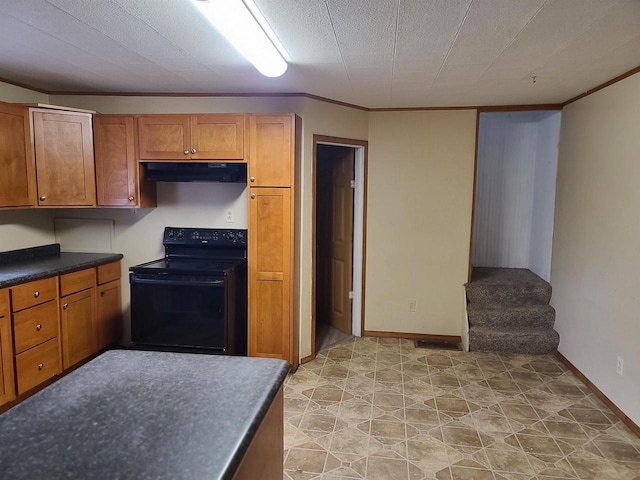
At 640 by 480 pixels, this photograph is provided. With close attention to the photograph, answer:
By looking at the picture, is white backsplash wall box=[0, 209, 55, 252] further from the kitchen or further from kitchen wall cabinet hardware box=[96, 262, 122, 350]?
kitchen wall cabinet hardware box=[96, 262, 122, 350]

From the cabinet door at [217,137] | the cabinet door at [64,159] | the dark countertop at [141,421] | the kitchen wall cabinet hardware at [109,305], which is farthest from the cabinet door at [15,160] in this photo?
the dark countertop at [141,421]

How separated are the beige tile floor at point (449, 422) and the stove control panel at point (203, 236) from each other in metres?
1.27

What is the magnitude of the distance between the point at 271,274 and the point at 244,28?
6.29ft

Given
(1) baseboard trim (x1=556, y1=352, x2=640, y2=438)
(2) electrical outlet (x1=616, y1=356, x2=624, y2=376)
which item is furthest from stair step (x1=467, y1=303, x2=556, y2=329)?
(2) electrical outlet (x1=616, y1=356, x2=624, y2=376)

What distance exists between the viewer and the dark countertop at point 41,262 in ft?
9.38

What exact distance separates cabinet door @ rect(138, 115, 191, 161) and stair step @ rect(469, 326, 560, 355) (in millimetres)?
3092

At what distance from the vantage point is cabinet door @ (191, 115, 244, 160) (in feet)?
10.9

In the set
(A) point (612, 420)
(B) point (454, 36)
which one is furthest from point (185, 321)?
(A) point (612, 420)

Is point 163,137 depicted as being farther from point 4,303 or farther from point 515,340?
point 515,340

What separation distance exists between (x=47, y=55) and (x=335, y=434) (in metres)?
3.00

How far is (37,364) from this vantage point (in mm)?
2965

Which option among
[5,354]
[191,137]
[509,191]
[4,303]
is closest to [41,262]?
[4,303]

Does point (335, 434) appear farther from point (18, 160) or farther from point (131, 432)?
point (18, 160)

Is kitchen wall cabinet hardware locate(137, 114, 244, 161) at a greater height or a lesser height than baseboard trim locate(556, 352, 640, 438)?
greater
